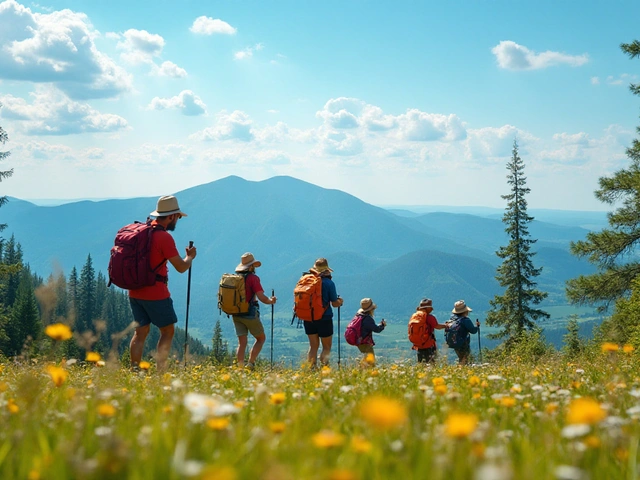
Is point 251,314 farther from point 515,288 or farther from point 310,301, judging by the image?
point 515,288

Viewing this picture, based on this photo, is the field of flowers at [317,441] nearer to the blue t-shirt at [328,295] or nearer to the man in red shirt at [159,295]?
the man in red shirt at [159,295]

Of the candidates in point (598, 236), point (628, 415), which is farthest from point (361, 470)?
point (598, 236)

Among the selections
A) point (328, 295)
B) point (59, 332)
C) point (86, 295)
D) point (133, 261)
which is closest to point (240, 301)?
point (328, 295)

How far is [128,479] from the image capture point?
6.50ft

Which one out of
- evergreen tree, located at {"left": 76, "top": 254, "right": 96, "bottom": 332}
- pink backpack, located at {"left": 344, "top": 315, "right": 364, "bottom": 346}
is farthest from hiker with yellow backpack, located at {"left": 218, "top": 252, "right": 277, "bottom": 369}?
evergreen tree, located at {"left": 76, "top": 254, "right": 96, "bottom": 332}

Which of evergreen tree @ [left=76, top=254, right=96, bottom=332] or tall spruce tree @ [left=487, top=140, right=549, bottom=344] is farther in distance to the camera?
evergreen tree @ [left=76, top=254, right=96, bottom=332]

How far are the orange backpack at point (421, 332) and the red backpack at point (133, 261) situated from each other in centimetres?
673

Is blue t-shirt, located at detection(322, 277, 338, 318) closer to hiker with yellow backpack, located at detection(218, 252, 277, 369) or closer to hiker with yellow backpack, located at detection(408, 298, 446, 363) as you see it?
hiker with yellow backpack, located at detection(218, 252, 277, 369)

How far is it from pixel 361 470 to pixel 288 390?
93.7 inches

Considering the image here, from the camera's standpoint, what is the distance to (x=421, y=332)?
13.0 m

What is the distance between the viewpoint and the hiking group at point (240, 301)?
803 cm

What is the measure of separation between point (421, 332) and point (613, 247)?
17.8m

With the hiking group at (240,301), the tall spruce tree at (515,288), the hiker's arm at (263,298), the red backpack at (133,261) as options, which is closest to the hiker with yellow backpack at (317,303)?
the hiking group at (240,301)

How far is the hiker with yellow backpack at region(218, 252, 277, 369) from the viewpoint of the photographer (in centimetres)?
1108
